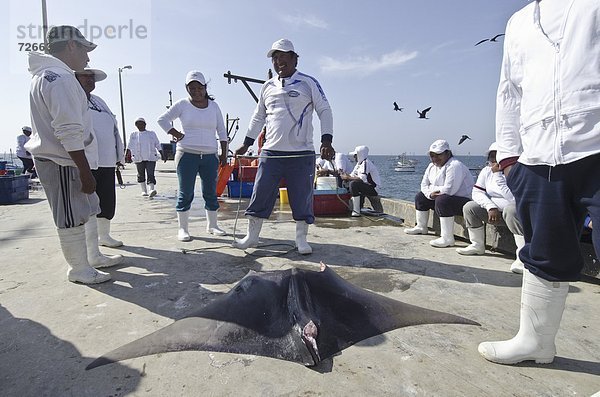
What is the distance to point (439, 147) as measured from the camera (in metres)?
5.08

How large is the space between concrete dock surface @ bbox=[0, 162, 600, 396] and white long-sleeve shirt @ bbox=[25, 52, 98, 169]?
1.26 metres

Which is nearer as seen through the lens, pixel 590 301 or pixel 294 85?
pixel 590 301

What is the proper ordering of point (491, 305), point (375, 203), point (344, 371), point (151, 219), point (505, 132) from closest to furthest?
point (344, 371)
point (505, 132)
point (491, 305)
point (151, 219)
point (375, 203)

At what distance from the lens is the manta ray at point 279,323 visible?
1937 mm

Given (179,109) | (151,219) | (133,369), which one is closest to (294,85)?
(179,109)

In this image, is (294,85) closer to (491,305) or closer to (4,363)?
(491,305)

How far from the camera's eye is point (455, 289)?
3203 mm

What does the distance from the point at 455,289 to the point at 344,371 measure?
5.74 ft

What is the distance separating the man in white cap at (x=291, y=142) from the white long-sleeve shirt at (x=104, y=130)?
1.79m

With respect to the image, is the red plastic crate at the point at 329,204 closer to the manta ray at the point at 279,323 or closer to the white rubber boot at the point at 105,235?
the white rubber boot at the point at 105,235

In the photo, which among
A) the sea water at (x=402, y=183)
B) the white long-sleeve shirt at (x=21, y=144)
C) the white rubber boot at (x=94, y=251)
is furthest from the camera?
the sea water at (x=402, y=183)

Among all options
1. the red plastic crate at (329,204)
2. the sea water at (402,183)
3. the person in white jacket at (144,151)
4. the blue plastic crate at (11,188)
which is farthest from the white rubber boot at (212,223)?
the blue plastic crate at (11,188)

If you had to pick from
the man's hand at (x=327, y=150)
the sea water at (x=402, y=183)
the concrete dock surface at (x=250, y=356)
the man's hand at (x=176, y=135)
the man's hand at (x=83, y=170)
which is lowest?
the sea water at (x=402, y=183)

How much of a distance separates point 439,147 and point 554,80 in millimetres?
3361
